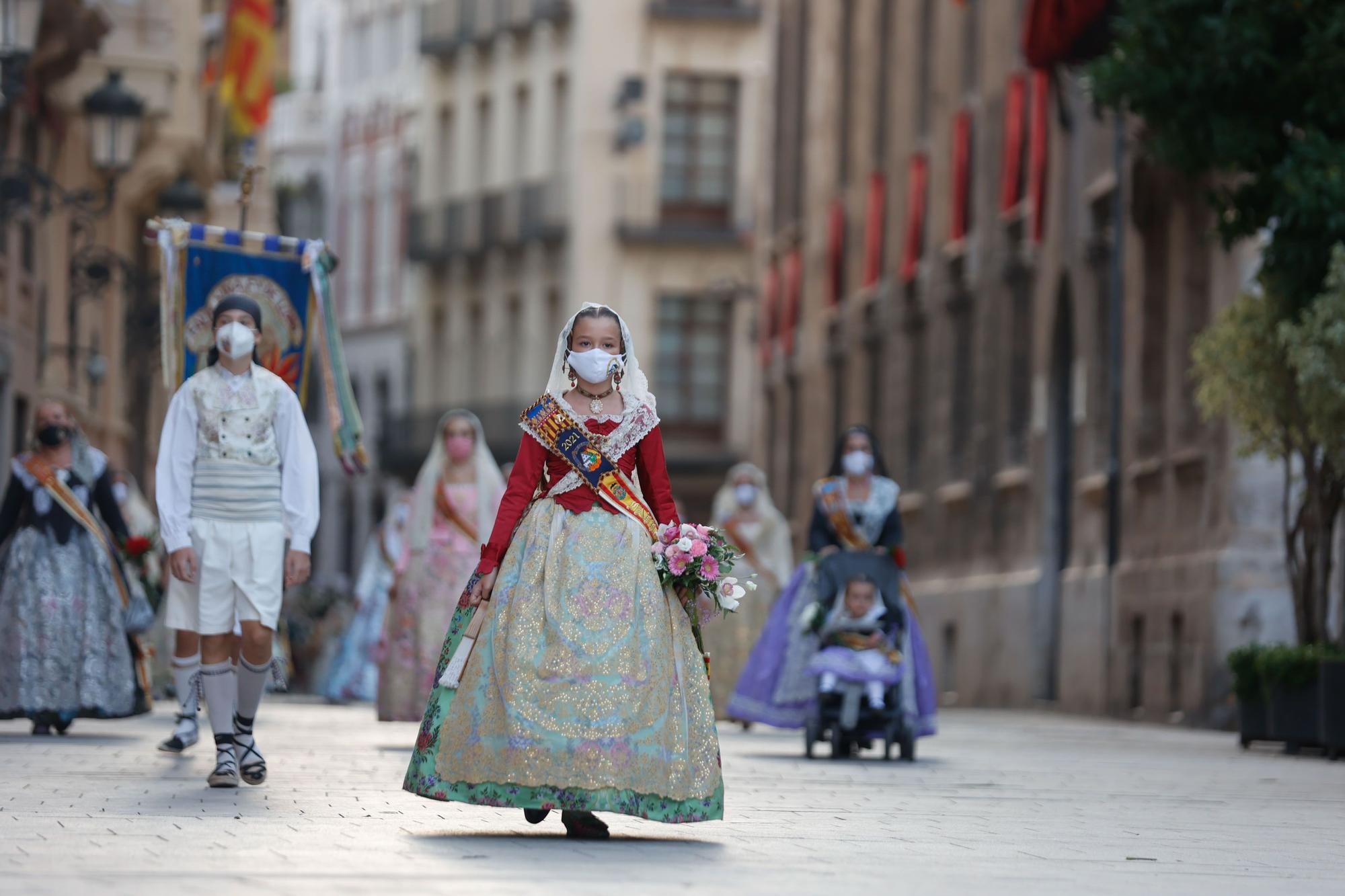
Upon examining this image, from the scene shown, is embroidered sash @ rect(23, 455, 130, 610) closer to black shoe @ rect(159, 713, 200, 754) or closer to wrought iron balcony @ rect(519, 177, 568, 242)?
black shoe @ rect(159, 713, 200, 754)

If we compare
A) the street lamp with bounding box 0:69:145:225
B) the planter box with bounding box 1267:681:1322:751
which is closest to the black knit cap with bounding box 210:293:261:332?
the planter box with bounding box 1267:681:1322:751

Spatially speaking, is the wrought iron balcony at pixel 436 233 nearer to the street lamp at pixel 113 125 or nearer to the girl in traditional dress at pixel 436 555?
the street lamp at pixel 113 125

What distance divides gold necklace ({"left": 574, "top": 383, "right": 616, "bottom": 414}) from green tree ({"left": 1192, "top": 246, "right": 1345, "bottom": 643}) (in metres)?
9.41

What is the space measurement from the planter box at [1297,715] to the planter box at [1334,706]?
10 centimetres

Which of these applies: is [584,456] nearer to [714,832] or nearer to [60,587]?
[714,832]

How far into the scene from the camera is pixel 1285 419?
2039 cm

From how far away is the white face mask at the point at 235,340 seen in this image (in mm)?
13109

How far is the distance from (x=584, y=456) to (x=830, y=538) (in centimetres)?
772

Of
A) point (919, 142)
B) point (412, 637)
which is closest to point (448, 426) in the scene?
point (412, 637)

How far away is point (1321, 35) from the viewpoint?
64.5 ft

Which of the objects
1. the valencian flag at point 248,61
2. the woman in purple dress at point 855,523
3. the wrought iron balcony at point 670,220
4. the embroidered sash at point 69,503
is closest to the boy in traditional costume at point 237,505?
the embroidered sash at point 69,503

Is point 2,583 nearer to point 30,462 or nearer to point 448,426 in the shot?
point 30,462

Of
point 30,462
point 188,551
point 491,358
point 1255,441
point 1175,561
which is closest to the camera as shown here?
point 188,551

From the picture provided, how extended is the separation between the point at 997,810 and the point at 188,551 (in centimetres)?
349
